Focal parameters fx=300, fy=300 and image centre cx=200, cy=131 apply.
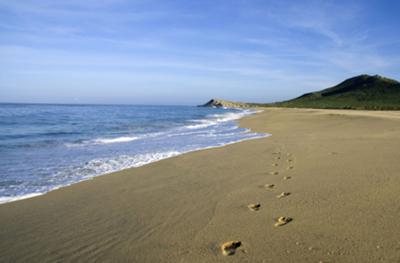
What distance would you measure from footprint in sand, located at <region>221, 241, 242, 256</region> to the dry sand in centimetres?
5

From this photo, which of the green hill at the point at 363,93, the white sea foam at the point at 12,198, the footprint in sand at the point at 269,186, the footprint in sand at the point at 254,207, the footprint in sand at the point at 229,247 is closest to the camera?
the footprint in sand at the point at 229,247

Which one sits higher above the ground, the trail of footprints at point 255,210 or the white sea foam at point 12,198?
the trail of footprints at point 255,210

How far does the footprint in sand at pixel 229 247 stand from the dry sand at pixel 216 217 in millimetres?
49

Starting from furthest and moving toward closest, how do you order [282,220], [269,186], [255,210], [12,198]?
[269,186]
[12,198]
[255,210]
[282,220]

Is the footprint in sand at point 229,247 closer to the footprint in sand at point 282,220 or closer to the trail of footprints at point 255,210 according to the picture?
the trail of footprints at point 255,210

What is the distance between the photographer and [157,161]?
9055 millimetres

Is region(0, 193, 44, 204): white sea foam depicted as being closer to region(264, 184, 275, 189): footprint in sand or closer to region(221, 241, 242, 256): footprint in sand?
region(221, 241, 242, 256): footprint in sand

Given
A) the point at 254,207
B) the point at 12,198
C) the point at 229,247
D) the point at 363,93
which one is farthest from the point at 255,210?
the point at 363,93

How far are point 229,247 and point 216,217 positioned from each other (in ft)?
3.14

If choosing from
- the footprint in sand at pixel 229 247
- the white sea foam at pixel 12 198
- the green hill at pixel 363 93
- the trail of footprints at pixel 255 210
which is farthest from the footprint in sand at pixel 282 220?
the green hill at pixel 363 93

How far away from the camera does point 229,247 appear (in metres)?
3.38

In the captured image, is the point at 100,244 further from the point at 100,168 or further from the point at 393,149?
the point at 393,149

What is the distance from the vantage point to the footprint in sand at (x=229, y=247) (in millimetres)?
3260

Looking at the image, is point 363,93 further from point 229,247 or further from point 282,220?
point 229,247
